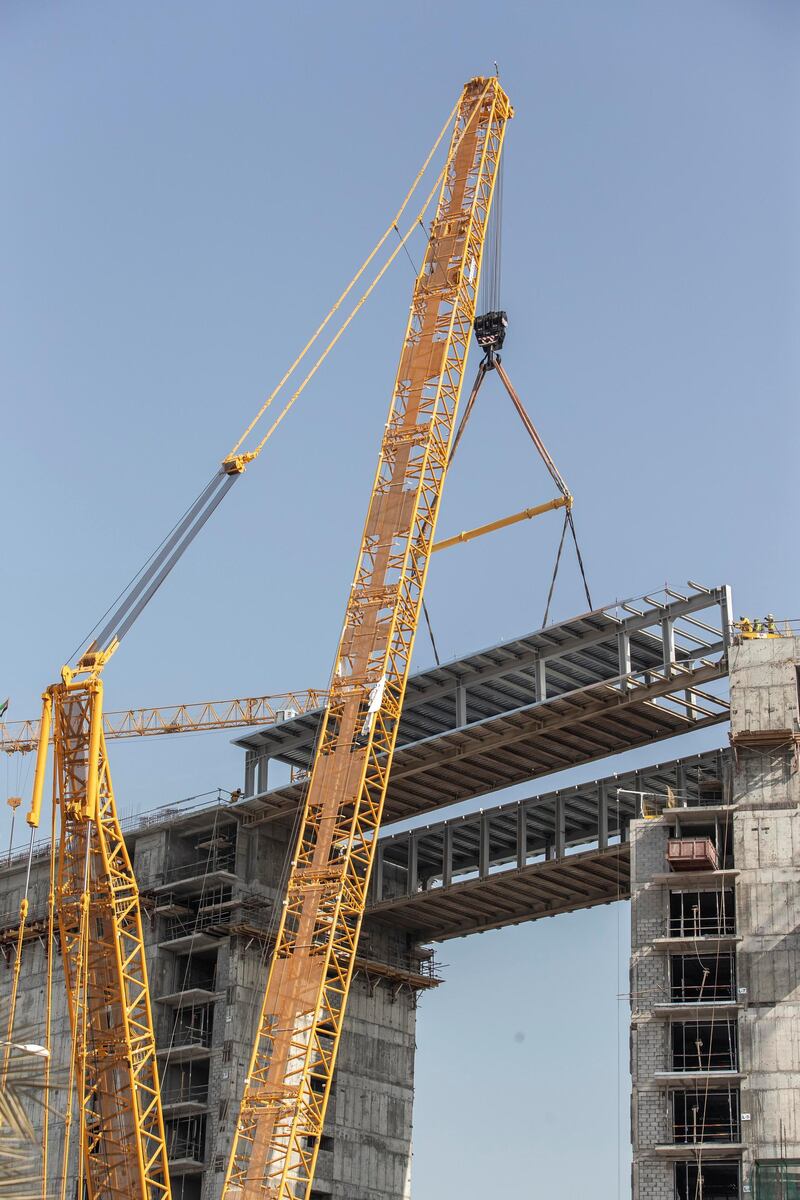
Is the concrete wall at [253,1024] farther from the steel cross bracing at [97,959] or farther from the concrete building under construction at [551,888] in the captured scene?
the steel cross bracing at [97,959]

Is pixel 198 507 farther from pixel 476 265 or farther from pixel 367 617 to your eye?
pixel 476 265

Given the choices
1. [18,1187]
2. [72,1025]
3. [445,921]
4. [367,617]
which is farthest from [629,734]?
[18,1187]

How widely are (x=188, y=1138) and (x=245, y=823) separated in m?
16.7

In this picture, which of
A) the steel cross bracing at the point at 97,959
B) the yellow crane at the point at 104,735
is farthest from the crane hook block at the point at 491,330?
the steel cross bracing at the point at 97,959

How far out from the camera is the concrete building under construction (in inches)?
2726

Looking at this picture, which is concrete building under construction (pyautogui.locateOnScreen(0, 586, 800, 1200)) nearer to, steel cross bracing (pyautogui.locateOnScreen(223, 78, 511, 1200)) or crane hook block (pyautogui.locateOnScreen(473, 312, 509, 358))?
steel cross bracing (pyautogui.locateOnScreen(223, 78, 511, 1200))

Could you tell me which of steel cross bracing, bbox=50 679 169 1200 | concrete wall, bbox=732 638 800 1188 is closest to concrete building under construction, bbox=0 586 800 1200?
concrete wall, bbox=732 638 800 1188

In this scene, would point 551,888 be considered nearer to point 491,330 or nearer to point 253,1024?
point 253,1024

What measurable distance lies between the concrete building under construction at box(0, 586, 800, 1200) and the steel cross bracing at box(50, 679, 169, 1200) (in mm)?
9990

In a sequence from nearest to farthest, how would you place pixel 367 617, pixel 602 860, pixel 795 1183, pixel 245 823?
pixel 795 1183 < pixel 367 617 < pixel 602 860 < pixel 245 823

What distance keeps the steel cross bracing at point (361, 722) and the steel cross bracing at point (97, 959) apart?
5.42 m

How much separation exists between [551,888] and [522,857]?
14.7 ft

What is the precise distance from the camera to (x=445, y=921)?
98688 mm

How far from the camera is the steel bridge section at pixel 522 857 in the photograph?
85625 mm
